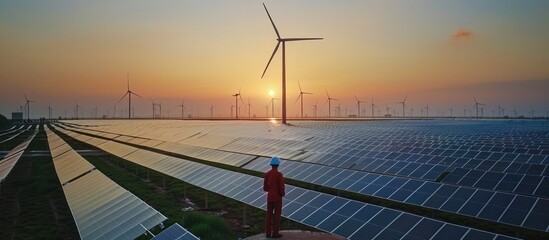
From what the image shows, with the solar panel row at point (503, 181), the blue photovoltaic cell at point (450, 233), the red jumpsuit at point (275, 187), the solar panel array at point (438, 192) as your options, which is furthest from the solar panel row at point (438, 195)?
the red jumpsuit at point (275, 187)

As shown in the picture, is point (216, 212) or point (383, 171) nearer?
point (216, 212)

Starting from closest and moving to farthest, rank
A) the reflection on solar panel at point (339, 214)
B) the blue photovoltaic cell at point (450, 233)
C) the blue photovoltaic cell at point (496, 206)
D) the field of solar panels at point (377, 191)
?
the blue photovoltaic cell at point (450, 233)
the reflection on solar panel at point (339, 214)
the field of solar panels at point (377, 191)
the blue photovoltaic cell at point (496, 206)

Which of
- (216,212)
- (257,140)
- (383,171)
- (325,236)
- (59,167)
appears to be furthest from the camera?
(257,140)

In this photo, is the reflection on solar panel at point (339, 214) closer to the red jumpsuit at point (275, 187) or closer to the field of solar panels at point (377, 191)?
the field of solar panels at point (377, 191)

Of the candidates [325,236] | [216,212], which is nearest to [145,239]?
[325,236]

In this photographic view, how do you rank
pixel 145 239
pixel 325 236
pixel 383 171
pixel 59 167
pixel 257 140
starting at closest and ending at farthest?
pixel 145 239 → pixel 325 236 → pixel 383 171 → pixel 59 167 → pixel 257 140

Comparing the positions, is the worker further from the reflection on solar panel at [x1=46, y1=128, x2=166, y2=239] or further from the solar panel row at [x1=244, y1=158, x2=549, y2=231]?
the solar panel row at [x1=244, y1=158, x2=549, y2=231]

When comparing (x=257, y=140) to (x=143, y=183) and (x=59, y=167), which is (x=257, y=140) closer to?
(x=143, y=183)
